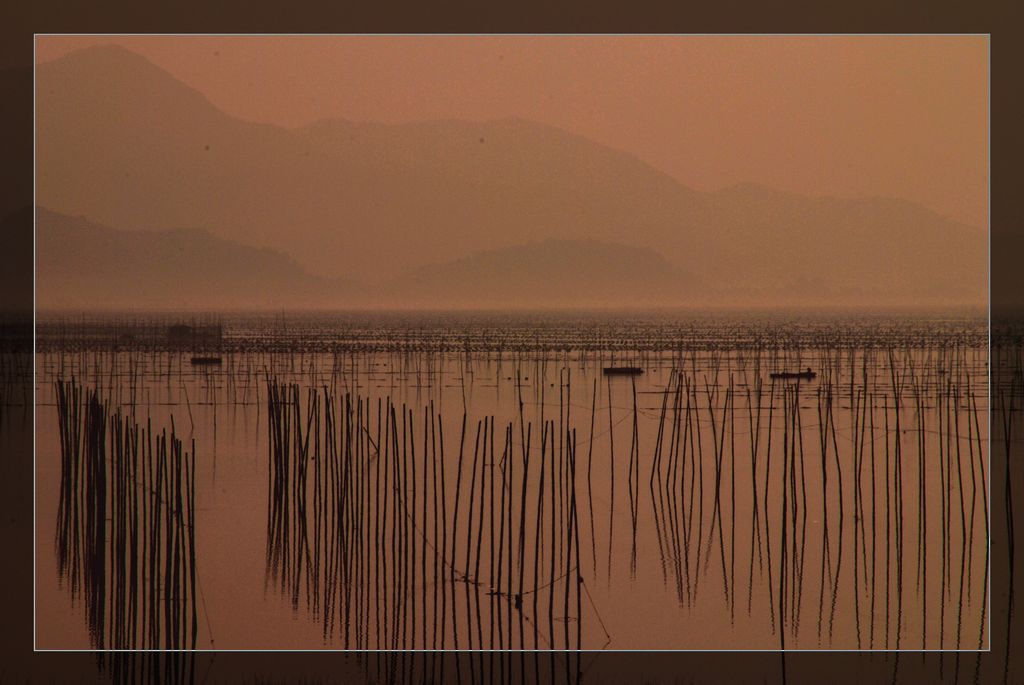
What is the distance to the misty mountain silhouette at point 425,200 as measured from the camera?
3.72 meters

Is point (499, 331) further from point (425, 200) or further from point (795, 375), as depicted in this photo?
point (795, 375)

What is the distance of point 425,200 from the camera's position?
14.1 ft

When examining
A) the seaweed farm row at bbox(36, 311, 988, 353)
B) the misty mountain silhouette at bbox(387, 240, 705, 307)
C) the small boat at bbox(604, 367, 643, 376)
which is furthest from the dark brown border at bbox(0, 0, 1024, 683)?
the small boat at bbox(604, 367, 643, 376)

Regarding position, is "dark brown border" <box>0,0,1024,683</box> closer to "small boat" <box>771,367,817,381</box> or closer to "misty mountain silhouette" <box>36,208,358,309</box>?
"misty mountain silhouette" <box>36,208,358,309</box>

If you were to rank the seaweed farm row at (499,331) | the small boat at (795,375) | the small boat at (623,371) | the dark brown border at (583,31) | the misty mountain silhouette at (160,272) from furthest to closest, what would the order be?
1. the small boat at (623,371)
2. the small boat at (795,375)
3. the seaweed farm row at (499,331)
4. the misty mountain silhouette at (160,272)
5. the dark brown border at (583,31)

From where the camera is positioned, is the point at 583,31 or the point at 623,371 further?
the point at 623,371

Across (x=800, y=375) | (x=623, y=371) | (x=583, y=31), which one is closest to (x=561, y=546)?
(x=583, y=31)

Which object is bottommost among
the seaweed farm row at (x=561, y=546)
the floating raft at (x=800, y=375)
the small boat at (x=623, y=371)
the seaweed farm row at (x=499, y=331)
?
the seaweed farm row at (x=561, y=546)

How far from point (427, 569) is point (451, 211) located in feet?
4.62

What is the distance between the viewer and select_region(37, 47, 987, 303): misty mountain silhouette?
372 centimetres

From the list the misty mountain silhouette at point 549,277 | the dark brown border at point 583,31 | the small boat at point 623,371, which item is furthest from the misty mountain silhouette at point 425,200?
the small boat at point 623,371

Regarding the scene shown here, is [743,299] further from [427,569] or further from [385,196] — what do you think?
[427,569]

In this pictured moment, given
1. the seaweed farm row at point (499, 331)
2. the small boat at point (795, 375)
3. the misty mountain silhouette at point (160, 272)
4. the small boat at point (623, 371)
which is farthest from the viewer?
the small boat at point (623, 371)

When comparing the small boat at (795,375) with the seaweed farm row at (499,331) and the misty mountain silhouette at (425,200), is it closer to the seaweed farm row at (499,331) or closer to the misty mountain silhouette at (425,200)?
the seaweed farm row at (499,331)
